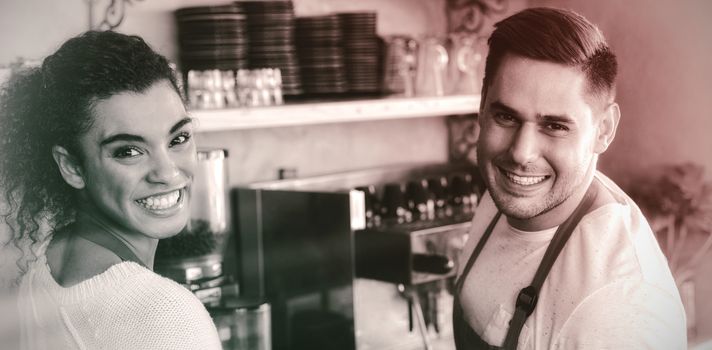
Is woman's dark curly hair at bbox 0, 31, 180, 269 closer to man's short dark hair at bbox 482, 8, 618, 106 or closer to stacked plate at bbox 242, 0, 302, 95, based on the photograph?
man's short dark hair at bbox 482, 8, 618, 106

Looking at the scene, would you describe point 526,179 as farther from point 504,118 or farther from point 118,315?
point 118,315

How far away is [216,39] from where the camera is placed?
1.91 metres

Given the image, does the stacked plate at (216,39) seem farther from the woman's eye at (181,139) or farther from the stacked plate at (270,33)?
the woman's eye at (181,139)

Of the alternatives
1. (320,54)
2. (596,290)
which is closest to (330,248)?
(320,54)

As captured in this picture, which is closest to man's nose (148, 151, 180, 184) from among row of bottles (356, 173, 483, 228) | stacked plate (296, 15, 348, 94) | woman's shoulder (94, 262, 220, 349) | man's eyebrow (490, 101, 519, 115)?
woman's shoulder (94, 262, 220, 349)

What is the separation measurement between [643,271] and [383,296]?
1.35 metres

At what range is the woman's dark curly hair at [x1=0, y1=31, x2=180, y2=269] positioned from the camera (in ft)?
2.93

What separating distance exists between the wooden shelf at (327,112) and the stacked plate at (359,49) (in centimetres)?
7

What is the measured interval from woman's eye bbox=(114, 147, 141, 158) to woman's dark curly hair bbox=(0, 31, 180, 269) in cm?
4

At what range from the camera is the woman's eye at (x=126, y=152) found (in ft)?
2.96

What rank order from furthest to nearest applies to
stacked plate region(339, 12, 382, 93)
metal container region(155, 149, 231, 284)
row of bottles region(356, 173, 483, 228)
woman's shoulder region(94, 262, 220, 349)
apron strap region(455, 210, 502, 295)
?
row of bottles region(356, 173, 483, 228), stacked plate region(339, 12, 382, 93), metal container region(155, 149, 231, 284), apron strap region(455, 210, 502, 295), woman's shoulder region(94, 262, 220, 349)

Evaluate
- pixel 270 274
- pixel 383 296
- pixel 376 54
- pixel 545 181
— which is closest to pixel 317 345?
pixel 270 274

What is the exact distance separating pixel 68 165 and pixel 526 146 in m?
0.60

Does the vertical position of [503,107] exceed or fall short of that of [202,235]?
it exceeds it
